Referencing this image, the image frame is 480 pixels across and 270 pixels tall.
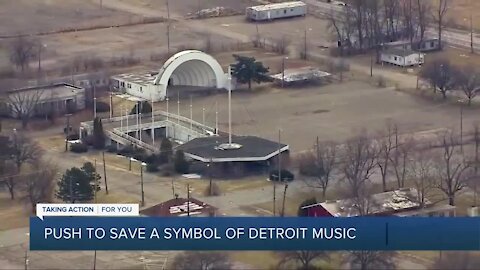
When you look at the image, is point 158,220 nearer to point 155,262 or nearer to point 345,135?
point 155,262

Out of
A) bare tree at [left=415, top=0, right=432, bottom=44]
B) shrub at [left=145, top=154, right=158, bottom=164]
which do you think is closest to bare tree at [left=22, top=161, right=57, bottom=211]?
shrub at [left=145, top=154, right=158, bottom=164]

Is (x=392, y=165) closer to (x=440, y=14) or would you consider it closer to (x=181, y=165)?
(x=181, y=165)

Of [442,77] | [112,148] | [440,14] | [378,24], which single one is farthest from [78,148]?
[440,14]

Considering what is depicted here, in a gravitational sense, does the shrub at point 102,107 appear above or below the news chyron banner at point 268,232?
below

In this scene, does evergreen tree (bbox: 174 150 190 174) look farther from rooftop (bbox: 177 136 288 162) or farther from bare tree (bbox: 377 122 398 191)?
bare tree (bbox: 377 122 398 191)

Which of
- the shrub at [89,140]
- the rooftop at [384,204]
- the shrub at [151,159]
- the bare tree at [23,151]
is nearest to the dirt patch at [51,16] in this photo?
the shrub at [89,140]

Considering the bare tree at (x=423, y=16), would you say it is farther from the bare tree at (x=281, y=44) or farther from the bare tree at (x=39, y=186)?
the bare tree at (x=39, y=186)
